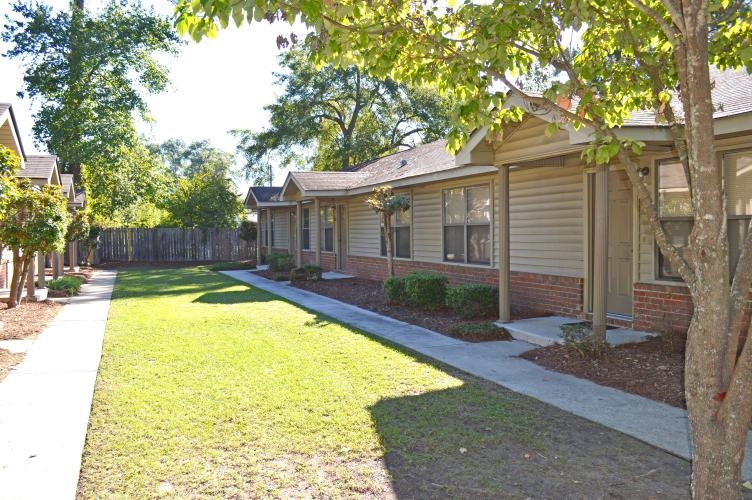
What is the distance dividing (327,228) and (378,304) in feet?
30.5

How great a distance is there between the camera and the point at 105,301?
45.0 feet

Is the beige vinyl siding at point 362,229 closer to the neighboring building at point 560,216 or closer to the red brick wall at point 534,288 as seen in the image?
the neighboring building at point 560,216

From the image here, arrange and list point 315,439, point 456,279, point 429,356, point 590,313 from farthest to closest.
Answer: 1. point 456,279
2. point 590,313
3. point 429,356
4. point 315,439

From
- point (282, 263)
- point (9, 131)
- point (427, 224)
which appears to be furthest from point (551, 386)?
point (282, 263)

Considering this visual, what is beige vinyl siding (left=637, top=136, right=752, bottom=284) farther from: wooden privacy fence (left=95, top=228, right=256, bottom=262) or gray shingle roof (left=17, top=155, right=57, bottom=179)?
wooden privacy fence (left=95, top=228, right=256, bottom=262)

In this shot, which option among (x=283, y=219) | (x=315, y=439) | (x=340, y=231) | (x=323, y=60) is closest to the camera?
(x=323, y=60)

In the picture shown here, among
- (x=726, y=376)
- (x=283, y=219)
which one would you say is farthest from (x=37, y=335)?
(x=283, y=219)

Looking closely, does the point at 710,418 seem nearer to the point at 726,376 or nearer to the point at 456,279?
the point at 726,376

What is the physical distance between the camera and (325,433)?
15.8 feet

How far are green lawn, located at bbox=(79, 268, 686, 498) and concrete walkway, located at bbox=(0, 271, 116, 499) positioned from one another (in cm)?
15

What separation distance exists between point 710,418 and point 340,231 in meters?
17.5

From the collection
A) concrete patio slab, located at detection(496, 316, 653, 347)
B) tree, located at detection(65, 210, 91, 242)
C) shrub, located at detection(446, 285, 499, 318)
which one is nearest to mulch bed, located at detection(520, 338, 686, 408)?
concrete patio slab, located at detection(496, 316, 653, 347)

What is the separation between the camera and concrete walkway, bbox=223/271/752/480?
4.75 meters

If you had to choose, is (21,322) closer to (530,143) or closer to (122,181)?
(530,143)
